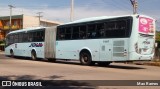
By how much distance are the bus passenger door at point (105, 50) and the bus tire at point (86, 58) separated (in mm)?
1261

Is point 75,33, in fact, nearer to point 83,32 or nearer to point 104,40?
point 83,32

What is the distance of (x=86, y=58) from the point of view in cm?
2312

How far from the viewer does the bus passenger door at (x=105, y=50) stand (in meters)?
21.0

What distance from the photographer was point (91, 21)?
2245 cm

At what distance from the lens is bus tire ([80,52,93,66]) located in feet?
74.6

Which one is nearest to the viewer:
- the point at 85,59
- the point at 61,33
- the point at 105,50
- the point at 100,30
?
the point at 105,50

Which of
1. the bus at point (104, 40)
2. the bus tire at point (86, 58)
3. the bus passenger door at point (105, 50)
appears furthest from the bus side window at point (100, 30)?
the bus tire at point (86, 58)

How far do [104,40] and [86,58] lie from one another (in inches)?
91.9

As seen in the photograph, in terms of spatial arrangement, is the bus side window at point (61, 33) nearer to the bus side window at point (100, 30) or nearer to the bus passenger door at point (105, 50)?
the bus side window at point (100, 30)

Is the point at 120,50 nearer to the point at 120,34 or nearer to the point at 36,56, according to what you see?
the point at 120,34

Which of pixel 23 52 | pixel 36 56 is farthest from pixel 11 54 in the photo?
pixel 36 56

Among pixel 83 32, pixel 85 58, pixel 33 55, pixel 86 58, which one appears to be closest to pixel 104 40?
pixel 83 32

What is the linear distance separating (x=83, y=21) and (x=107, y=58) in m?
3.35

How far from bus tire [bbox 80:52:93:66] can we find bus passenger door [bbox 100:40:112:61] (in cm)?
126
